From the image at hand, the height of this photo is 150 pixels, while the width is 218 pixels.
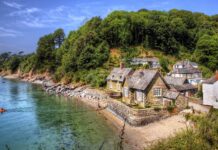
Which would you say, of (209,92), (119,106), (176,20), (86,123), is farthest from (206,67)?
(86,123)

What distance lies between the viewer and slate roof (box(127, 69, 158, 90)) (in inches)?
1535

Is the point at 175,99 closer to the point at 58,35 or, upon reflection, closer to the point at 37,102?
the point at 37,102

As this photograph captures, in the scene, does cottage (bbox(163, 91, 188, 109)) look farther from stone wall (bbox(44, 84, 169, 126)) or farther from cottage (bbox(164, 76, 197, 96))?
cottage (bbox(164, 76, 197, 96))

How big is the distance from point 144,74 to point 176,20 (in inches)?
2921

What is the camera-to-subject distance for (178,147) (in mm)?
12703

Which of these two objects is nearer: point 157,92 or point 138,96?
point 157,92

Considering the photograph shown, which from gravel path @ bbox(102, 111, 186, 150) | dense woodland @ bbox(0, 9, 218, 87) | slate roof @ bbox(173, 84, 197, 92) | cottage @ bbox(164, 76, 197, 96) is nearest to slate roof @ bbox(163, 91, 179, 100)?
gravel path @ bbox(102, 111, 186, 150)

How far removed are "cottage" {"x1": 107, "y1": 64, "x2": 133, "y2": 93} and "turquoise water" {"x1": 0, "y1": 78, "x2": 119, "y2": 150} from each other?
884cm

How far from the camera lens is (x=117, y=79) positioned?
54.5 meters

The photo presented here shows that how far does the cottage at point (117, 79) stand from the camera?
53009mm

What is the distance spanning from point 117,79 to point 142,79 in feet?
46.8

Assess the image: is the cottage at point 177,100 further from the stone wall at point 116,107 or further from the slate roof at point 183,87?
the slate roof at point 183,87

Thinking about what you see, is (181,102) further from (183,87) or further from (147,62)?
(147,62)

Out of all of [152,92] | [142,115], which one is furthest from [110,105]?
[142,115]
